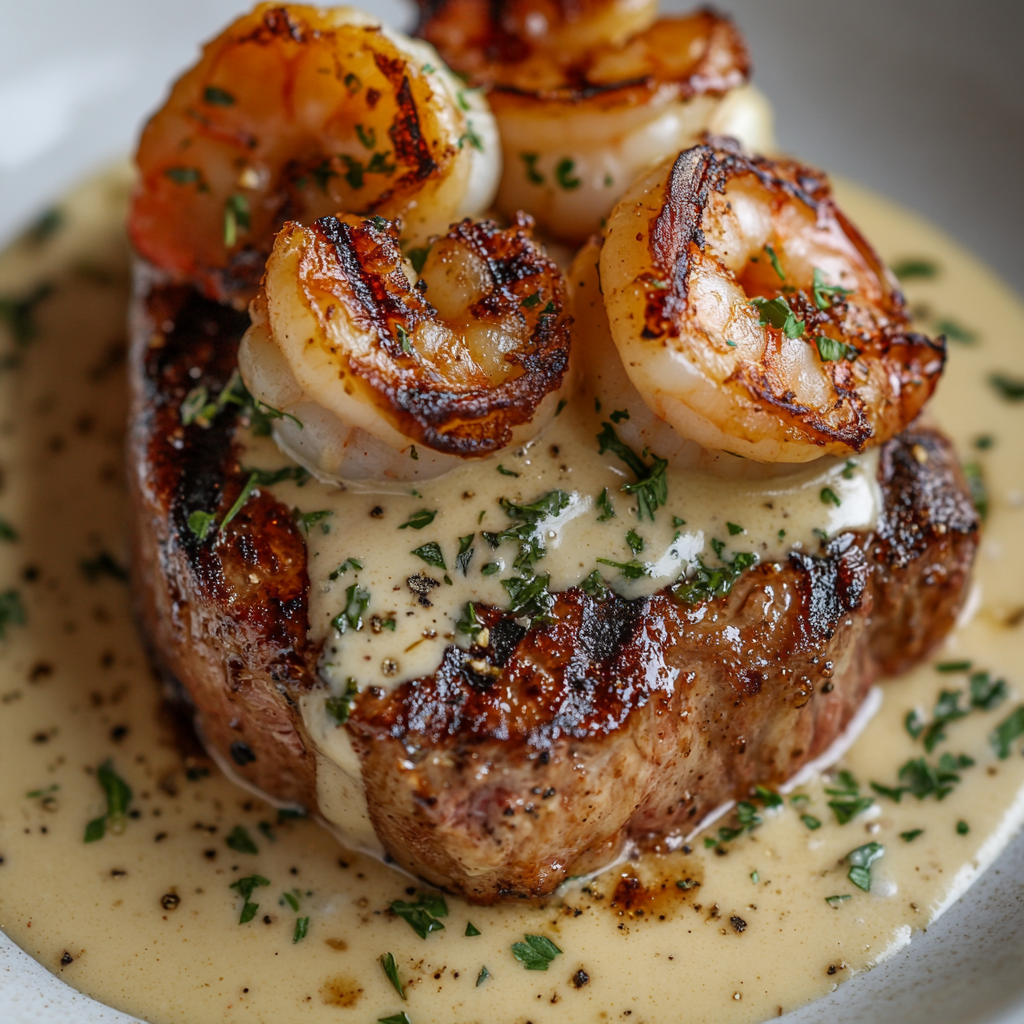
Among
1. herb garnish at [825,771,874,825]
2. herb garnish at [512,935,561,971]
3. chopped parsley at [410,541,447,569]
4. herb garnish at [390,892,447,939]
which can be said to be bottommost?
herb garnish at [825,771,874,825]

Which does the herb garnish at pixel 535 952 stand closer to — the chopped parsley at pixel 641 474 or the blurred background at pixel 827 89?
the chopped parsley at pixel 641 474

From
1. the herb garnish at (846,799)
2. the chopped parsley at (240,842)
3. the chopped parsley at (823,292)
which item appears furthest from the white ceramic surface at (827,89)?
the chopped parsley at (240,842)

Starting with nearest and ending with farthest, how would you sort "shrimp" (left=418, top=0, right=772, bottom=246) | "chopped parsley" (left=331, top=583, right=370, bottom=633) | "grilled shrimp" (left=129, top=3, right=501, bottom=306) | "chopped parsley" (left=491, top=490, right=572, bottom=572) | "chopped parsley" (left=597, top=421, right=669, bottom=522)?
"chopped parsley" (left=331, top=583, right=370, bottom=633), "chopped parsley" (left=491, top=490, right=572, bottom=572), "chopped parsley" (left=597, top=421, right=669, bottom=522), "grilled shrimp" (left=129, top=3, right=501, bottom=306), "shrimp" (left=418, top=0, right=772, bottom=246)

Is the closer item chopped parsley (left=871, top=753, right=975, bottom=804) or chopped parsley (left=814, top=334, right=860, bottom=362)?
chopped parsley (left=814, top=334, right=860, bottom=362)

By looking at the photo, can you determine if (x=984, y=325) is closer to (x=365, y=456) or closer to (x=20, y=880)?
(x=365, y=456)

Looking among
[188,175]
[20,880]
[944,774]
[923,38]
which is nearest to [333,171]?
[188,175]

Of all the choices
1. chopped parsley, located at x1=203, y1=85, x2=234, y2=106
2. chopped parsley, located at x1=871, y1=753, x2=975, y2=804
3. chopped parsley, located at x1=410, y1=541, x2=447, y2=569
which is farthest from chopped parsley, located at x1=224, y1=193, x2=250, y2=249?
chopped parsley, located at x1=871, y1=753, x2=975, y2=804

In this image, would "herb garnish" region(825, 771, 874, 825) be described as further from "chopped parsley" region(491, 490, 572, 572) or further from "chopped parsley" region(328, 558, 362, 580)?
"chopped parsley" region(328, 558, 362, 580)
